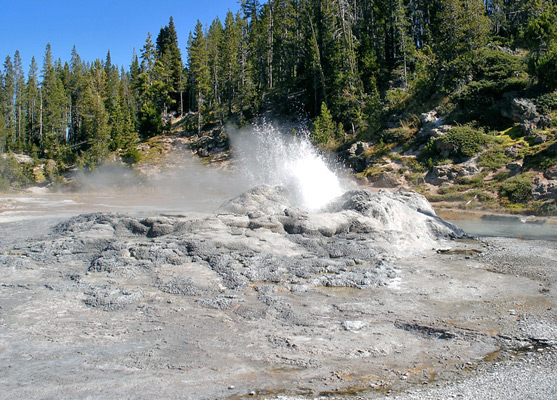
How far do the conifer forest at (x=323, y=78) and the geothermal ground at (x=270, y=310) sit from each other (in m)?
16.8

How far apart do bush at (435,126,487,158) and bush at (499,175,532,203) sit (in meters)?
4.26

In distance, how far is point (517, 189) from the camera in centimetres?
2223

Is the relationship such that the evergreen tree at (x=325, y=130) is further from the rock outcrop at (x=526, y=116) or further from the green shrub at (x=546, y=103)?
the green shrub at (x=546, y=103)

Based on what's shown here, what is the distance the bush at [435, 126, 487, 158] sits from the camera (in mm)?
Answer: 27212

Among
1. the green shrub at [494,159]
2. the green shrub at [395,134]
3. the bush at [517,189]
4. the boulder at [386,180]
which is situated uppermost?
the green shrub at [395,134]

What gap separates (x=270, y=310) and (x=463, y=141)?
23369 millimetres

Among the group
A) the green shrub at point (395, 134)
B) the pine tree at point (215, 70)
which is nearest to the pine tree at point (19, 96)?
the pine tree at point (215, 70)

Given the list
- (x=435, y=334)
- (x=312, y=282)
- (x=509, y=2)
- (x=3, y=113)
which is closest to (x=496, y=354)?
(x=435, y=334)

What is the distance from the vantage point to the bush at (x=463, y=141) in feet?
89.3

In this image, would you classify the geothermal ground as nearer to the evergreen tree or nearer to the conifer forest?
the conifer forest

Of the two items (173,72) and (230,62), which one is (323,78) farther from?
(173,72)

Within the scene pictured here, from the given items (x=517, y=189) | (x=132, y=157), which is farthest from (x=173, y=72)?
(x=517, y=189)

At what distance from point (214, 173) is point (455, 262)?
33.1 m

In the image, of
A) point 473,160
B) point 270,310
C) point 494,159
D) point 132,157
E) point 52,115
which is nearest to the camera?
point 270,310
